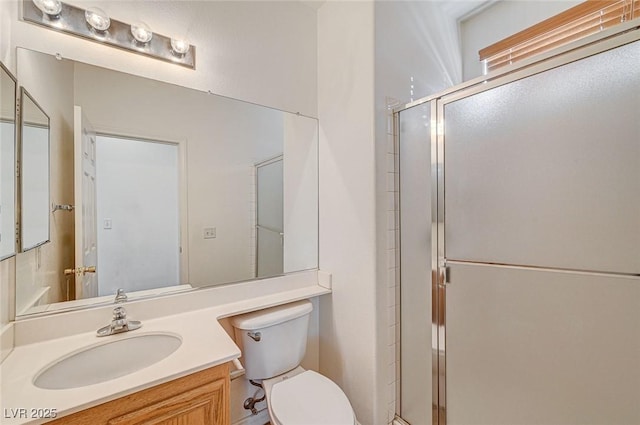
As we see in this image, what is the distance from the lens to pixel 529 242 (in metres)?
1.10

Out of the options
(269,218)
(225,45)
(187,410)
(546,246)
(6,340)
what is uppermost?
(225,45)

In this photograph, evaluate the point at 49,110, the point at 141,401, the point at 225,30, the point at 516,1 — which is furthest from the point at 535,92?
the point at 49,110

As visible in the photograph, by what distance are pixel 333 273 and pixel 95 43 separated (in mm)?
1636

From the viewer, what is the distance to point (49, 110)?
3.65ft

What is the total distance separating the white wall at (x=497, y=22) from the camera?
1.74 metres

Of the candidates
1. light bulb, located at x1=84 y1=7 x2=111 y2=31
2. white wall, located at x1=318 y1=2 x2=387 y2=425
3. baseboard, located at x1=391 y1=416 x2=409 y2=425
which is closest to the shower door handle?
white wall, located at x1=318 y1=2 x2=387 y2=425

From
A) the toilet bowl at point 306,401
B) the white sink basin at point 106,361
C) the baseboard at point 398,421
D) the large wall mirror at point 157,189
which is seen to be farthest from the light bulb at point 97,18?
the baseboard at point 398,421

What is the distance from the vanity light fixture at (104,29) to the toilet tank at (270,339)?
1.35 m

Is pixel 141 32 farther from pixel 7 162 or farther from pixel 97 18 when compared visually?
pixel 7 162

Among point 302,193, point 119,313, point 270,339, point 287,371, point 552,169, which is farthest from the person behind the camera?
point 302,193

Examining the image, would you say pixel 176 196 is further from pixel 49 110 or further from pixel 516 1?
pixel 516 1

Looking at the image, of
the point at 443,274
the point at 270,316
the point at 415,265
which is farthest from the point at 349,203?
the point at 270,316

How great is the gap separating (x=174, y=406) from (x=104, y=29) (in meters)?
1.50

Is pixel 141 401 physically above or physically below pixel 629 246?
below
